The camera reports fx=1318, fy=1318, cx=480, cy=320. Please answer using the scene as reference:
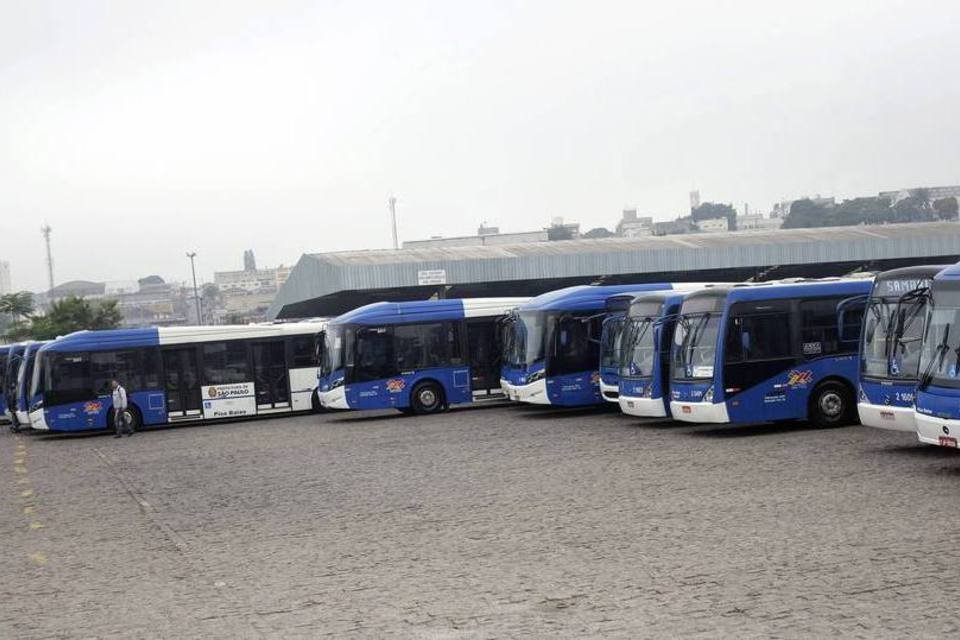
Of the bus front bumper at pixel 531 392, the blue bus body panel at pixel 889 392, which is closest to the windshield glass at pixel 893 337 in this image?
the blue bus body panel at pixel 889 392

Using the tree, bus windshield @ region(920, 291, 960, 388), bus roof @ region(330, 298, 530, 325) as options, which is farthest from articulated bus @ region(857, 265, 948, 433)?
the tree

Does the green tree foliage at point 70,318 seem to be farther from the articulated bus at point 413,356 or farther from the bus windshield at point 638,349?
the bus windshield at point 638,349

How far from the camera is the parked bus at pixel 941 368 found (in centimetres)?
1477

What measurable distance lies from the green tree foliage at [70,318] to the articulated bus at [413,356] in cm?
6108

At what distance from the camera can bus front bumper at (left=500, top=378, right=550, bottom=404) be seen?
2939 centimetres

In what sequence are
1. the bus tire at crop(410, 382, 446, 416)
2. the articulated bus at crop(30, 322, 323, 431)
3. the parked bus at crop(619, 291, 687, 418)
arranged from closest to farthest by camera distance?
1. the parked bus at crop(619, 291, 687, 418)
2. the bus tire at crop(410, 382, 446, 416)
3. the articulated bus at crop(30, 322, 323, 431)

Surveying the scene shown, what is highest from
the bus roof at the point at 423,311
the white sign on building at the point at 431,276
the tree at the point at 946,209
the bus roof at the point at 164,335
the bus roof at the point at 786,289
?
the tree at the point at 946,209

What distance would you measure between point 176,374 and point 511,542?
24.6 m

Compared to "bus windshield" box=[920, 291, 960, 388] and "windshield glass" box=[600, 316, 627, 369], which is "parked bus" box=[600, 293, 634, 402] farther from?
"bus windshield" box=[920, 291, 960, 388]

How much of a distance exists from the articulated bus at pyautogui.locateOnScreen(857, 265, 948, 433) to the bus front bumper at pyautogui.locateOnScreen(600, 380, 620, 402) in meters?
8.59

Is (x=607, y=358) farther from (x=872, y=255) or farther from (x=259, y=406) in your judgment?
(x=872, y=255)

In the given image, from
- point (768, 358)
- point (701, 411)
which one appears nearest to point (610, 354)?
point (701, 411)

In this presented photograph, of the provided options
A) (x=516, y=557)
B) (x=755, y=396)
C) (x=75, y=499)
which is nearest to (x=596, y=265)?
(x=755, y=396)

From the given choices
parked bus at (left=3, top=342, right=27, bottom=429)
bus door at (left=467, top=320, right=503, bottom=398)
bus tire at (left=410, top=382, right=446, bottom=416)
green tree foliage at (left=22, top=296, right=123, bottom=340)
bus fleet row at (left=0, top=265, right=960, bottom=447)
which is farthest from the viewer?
green tree foliage at (left=22, top=296, right=123, bottom=340)
